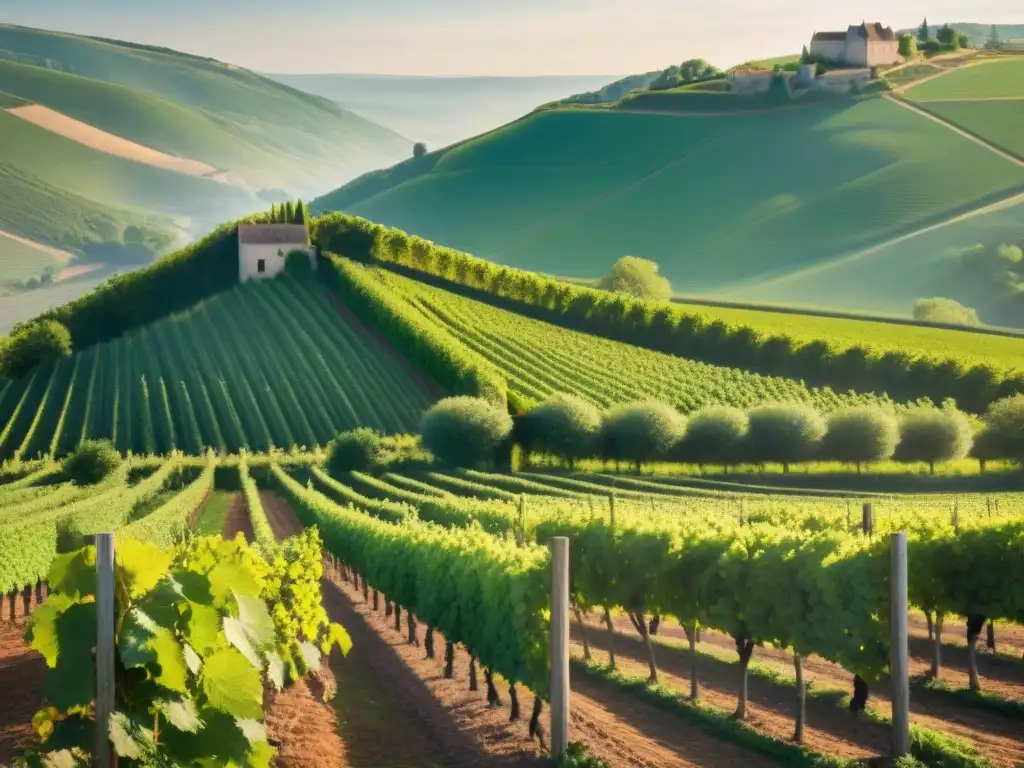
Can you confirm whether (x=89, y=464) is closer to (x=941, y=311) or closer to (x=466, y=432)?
(x=466, y=432)

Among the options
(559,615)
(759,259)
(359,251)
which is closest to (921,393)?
(359,251)

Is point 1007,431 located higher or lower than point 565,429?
lower

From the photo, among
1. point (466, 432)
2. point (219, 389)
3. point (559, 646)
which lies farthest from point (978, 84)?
point (559, 646)

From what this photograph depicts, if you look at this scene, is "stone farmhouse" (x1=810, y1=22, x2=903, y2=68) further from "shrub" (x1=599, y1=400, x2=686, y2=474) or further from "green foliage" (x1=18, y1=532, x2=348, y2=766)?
"green foliage" (x1=18, y1=532, x2=348, y2=766)

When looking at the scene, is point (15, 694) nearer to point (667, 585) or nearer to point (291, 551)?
point (291, 551)

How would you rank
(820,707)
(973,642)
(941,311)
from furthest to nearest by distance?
(941,311), (973,642), (820,707)

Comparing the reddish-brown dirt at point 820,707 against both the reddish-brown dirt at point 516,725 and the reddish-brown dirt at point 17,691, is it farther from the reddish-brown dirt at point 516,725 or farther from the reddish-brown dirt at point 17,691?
the reddish-brown dirt at point 17,691

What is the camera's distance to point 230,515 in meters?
55.2

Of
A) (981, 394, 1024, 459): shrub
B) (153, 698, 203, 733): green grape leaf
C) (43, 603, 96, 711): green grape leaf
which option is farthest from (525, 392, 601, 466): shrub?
(153, 698, 203, 733): green grape leaf

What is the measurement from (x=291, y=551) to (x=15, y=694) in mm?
4554

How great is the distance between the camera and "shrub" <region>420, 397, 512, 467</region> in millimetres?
67938

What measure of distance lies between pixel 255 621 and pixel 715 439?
189 ft

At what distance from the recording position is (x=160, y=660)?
11.0 meters

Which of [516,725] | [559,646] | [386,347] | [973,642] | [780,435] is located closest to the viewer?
[559,646]
